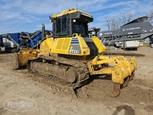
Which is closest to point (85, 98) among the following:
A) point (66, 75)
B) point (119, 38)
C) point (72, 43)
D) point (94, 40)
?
point (66, 75)

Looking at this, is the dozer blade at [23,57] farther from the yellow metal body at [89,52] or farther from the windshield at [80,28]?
the windshield at [80,28]

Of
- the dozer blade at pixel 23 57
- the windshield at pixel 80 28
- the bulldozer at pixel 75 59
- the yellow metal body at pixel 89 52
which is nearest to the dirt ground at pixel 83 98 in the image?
the bulldozer at pixel 75 59

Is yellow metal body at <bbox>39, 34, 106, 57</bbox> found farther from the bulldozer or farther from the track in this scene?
the track

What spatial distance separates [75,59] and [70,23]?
4.63ft

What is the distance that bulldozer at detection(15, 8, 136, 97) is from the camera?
5215mm

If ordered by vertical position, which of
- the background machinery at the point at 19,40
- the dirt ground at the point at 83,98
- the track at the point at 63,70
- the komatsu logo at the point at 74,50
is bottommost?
the dirt ground at the point at 83,98

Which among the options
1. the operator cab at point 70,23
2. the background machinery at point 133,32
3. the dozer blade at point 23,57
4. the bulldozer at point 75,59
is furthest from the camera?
the background machinery at point 133,32

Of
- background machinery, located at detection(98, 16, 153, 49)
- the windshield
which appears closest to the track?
the windshield

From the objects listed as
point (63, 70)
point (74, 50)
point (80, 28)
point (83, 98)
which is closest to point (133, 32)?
point (80, 28)

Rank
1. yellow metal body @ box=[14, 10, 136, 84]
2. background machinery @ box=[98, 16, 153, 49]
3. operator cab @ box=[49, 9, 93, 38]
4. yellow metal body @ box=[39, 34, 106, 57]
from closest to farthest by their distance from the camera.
Answer: yellow metal body @ box=[14, 10, 136, 84] < yellow metal body @ box=[39, 34, 106, 57] < operator cab @ box=[49, 9, 93, 38] < background machinery @ box=[98, 16, 153, 49]

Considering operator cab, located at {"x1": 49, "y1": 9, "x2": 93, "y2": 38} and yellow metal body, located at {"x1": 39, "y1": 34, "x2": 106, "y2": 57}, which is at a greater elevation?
operator cab, located at {"x1": 49, "y1": 9, "x2": 93, "y2": 38}

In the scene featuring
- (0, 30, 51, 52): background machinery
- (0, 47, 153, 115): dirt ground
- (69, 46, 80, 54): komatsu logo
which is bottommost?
(0, 47, 153, 115): dirt ground

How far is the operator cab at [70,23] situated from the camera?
6.02 meters

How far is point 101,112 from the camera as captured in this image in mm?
3906
